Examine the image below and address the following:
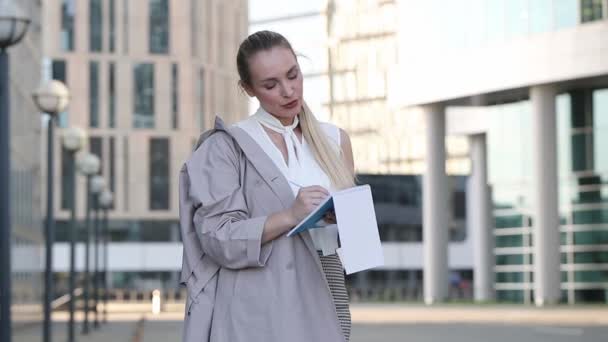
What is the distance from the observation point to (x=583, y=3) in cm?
4697

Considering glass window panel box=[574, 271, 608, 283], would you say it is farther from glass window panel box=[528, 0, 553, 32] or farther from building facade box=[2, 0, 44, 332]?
building facade box=[2, 0, 44, 332]

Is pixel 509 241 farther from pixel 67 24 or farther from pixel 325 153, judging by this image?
pixel 325 153

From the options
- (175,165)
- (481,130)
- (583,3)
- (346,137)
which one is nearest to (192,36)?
(175,165)

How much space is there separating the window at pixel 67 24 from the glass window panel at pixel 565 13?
40804 millimetres

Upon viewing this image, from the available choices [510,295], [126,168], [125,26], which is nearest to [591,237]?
[510,295]

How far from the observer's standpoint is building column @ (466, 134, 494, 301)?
191 ft

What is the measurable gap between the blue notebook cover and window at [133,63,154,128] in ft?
262

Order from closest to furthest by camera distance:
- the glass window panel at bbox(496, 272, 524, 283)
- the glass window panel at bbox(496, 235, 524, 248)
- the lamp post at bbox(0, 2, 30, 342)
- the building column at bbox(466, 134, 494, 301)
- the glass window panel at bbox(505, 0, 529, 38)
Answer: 1. the lamp post at bbox(0, 2, 30, 342)
2. the glass window panel at bbox(505, 0, 529, 38)
3. the glass window panel at bbox(496, 235, 524, 248)
4. the glass window panel at bbox(496, 272, 524, 283)
5. the building column at bbox(466, 134, 494, 301)

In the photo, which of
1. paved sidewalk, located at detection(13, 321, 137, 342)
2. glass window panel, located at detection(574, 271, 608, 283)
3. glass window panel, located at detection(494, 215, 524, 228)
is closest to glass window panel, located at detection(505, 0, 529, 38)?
glass window panel, located at detection(494, 215, 524, 228)

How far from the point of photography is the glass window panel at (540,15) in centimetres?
4816

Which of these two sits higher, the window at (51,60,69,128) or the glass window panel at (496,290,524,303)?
the window at (51,60,69,128)

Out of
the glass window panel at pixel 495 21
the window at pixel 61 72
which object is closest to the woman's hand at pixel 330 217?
the glass window panel at pixel 495 21

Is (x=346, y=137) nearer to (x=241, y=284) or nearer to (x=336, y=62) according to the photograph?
(x=241, y=284)

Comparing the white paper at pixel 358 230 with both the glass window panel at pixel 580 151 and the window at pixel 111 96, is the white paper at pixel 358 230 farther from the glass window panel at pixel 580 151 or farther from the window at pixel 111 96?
the window at pixel 111 96
